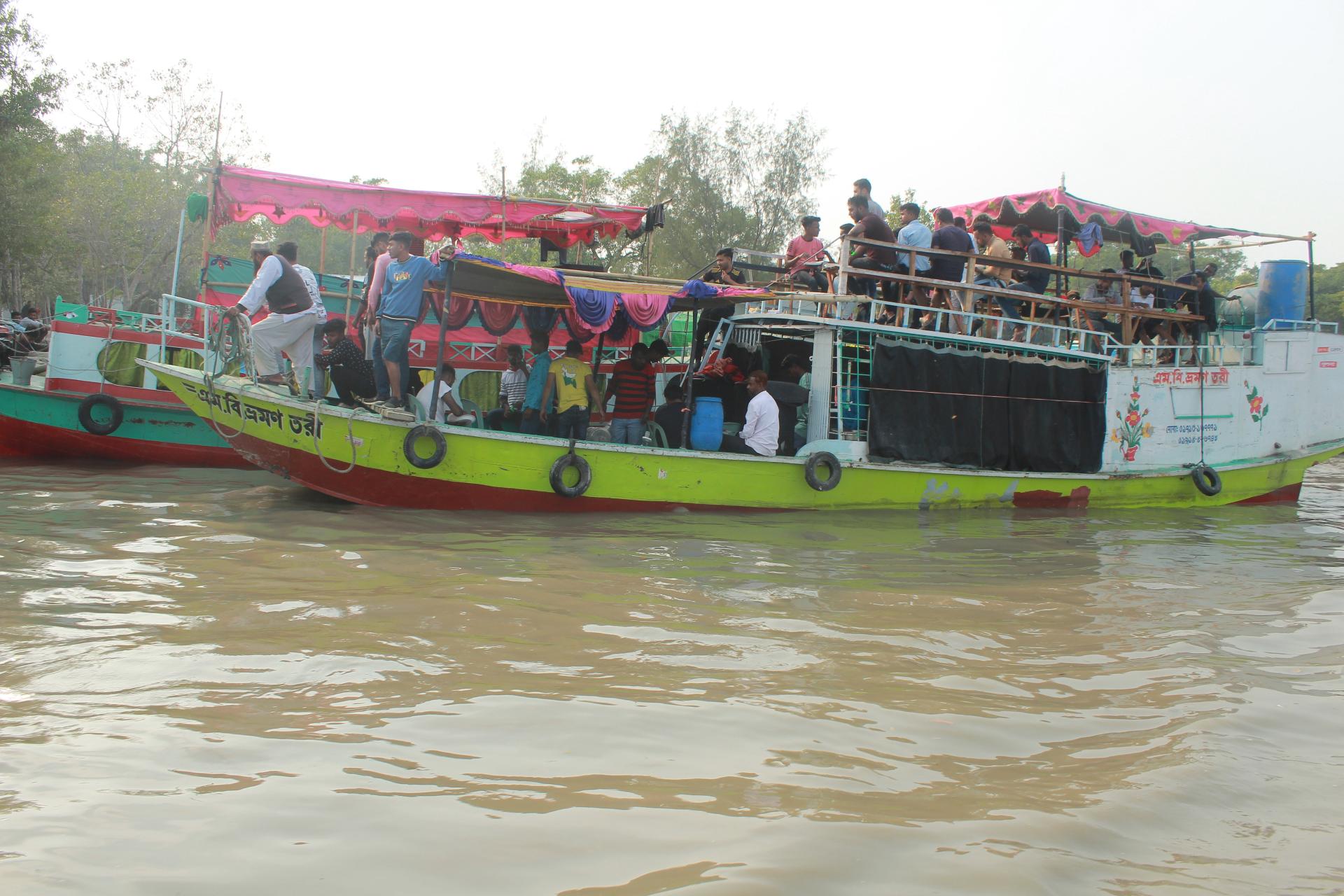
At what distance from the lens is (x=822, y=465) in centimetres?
938

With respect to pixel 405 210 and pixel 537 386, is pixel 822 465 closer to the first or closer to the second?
pixel 537 386

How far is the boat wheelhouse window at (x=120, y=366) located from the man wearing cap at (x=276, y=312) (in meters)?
4.07

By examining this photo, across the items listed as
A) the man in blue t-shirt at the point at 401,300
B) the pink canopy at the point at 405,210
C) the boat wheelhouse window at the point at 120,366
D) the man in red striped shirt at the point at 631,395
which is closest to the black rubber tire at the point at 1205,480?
the man in red striped shirt at the point at 631,395

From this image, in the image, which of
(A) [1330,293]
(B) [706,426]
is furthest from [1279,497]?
(A) [1330,293]

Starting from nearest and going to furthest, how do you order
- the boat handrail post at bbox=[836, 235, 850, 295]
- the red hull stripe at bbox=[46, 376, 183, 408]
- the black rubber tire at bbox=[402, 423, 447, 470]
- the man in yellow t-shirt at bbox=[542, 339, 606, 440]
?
the black rubber tire at bbox=[402, 423, 447, 470], the man in yellow t-shirt at bbox=[542, 339, 606, 440], the boat handrail post at bbox=[836, 235, 850, 295], the red hull stripe at bbox=[46, 376, 183, 408]

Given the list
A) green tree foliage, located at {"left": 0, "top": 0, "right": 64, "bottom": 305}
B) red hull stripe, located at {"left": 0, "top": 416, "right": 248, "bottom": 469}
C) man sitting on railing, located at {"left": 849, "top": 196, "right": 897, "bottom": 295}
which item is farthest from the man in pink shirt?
green tree foliage, located at {"left": 0, "top": 0, "right": 64, "bottom": 305}

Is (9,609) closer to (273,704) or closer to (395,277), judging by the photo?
(273,704)

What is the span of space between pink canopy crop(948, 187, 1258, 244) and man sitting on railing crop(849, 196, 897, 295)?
2.51m

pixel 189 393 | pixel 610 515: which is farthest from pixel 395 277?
pixel 610 515

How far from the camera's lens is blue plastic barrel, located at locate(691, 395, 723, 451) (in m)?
9.32

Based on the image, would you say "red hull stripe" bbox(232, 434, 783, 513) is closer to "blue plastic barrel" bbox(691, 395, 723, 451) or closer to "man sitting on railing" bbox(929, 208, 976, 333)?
"blue plastic barrel" bbox(691, 395, 723, 451)

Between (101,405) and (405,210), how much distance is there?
14.0 feet

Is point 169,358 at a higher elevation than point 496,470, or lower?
higher

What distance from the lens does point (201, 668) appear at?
407cm
